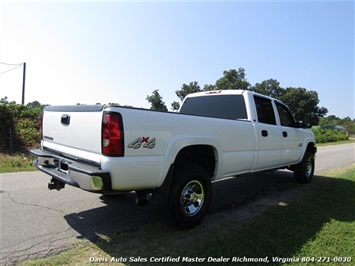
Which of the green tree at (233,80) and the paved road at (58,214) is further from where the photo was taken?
the green tree at (233,80)

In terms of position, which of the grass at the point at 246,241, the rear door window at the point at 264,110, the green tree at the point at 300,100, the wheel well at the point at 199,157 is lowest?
the grass at the point at 246,241

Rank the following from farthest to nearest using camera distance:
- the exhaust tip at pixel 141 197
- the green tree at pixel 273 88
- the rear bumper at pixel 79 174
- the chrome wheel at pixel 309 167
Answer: the green tree at pixel 273 88, the chrome wheel at pixel 309 167, the exhaust tip at pixel 141 197, the rear bumper at pixel 79 174

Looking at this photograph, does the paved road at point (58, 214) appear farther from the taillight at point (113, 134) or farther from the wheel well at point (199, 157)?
the taillight at point (113, 134)

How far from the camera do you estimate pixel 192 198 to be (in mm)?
3930

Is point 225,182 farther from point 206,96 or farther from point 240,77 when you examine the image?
point 240,77

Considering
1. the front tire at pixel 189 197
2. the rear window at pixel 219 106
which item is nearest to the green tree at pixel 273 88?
the rear window at pixel 219 106

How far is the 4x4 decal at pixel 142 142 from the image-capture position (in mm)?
3046

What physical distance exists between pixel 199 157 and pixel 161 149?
1050 mm

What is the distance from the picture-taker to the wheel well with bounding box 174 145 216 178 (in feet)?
12.7

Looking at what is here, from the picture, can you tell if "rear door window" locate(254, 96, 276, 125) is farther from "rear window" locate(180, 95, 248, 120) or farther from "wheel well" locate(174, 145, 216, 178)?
"wheel well" locate(174, 145, 216, 178)

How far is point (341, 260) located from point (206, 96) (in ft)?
12.0

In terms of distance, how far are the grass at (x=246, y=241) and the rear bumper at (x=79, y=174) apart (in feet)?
2.57

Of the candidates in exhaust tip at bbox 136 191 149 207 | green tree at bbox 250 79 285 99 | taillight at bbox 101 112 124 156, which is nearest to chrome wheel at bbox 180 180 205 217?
exhaust tip at bbox 136 191 149 207

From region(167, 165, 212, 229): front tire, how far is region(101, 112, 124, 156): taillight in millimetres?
1010
